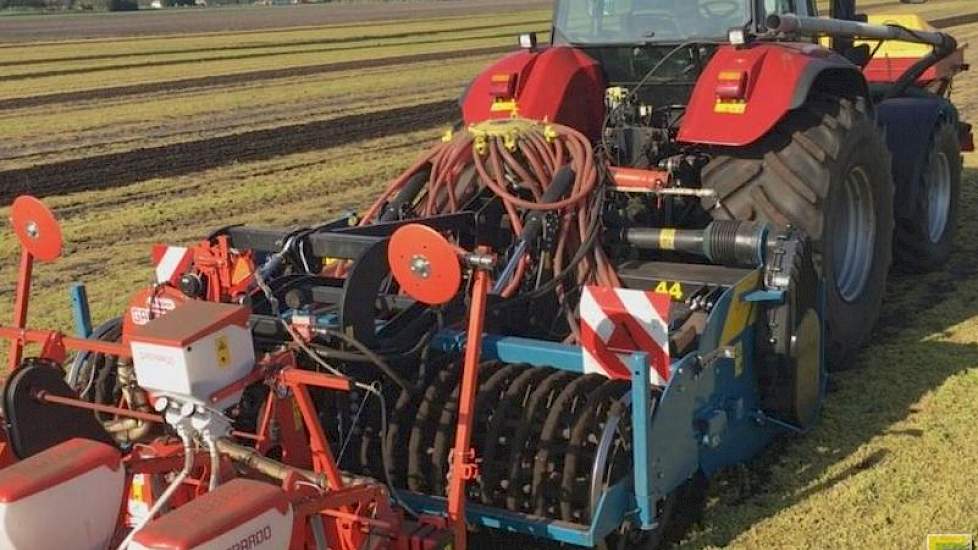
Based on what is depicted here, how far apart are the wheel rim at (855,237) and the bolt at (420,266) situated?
8.88 ft

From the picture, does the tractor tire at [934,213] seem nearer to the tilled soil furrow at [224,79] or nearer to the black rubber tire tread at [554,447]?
the black rubber tire tread at [554,447]

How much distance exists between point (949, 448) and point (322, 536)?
2.48 m

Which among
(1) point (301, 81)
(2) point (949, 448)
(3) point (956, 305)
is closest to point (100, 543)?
(2) point (949, 448)

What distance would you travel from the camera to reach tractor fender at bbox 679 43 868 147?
4.45 meters

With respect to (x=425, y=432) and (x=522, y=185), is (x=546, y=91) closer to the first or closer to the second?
(x=522, y=185)

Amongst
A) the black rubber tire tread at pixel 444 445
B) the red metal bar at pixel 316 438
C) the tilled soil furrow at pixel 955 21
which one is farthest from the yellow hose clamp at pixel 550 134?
the tilled soil furrow at pixel 955 21

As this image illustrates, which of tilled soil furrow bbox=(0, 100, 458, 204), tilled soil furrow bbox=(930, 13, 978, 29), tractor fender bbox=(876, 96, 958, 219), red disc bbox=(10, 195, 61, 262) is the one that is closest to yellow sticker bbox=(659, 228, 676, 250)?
red disc bbox=(10, 195, 61, 262)

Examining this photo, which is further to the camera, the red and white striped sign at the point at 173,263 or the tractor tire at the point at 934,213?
the tractor tire at the point at 934,213

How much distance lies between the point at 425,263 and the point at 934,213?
485 cm

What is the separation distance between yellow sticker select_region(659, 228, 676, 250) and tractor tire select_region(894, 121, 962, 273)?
2.60 meters

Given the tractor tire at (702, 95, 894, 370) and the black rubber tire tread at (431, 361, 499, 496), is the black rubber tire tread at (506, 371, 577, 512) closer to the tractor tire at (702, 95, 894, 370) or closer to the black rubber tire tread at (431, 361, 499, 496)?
the black rubber tire tread at (431, 361, 499, 496)

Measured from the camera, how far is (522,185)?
14.4ft

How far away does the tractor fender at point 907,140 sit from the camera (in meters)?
6.24

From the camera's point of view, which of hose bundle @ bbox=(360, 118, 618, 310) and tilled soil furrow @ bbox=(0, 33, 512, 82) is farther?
tilled soil furrow @ bbox=(0, 33, 512, 82)
